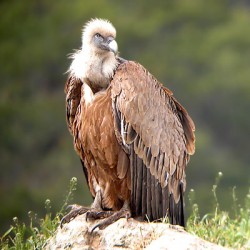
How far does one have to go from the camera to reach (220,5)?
132 ft

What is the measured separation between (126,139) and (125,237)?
3.19 ft

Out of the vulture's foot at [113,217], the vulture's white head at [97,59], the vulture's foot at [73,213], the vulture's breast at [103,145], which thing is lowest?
the vulture's foot at [73,213]

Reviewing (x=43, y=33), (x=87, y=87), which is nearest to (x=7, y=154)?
(x=43, y=33)

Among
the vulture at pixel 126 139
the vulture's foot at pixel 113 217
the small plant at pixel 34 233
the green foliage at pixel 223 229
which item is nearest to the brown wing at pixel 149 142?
the vulture at pixel 126 139

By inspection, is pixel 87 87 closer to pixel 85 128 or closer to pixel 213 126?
pixel 85 128

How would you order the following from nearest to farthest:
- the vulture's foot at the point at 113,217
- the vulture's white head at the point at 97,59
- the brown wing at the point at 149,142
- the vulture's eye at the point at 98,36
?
the vulture's foot at the point at 113,217 < the brown wing at the point at 149,142 < the vulture's white head at the point at 97,59 < the vulture's eye at the point at 98,36

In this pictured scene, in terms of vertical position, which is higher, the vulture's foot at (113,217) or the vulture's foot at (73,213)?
the vulture's foot at (113,217)

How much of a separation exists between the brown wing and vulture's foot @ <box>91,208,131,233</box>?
0.34ft

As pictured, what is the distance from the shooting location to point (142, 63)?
3216 centimetres

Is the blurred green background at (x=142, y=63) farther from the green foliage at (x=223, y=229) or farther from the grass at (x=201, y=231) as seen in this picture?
the grass at (x=201, y=231)

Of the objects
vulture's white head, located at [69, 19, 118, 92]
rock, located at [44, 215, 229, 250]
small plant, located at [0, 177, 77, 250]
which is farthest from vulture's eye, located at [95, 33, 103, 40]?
rock, located at [44, 215, 229, 250]

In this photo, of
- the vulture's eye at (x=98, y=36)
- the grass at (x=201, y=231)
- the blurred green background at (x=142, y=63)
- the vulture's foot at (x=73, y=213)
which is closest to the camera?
the grass at (x=201, y=231)

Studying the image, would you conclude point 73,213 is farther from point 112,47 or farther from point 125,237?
point 112,47

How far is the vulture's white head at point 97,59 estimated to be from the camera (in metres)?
8.88
